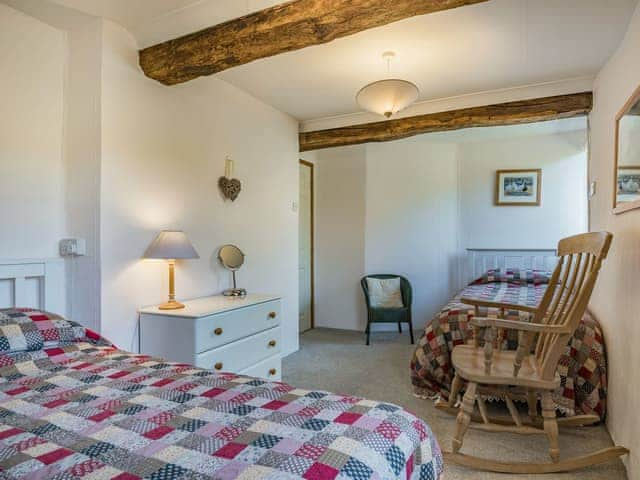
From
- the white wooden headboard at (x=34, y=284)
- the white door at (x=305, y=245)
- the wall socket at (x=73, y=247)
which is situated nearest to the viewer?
the white wooden headboard at (x=34, y=284)

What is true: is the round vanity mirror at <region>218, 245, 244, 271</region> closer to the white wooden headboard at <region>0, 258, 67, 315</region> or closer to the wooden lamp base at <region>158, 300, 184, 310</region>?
the wooden lamp base at <region>158, 300, 184, 310</region>

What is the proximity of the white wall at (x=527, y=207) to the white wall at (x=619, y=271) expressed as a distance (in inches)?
71.9

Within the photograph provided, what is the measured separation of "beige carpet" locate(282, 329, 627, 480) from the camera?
2020 millimetres

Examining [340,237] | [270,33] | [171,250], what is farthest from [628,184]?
[340,237]

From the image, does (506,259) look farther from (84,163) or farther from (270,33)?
(84,163)

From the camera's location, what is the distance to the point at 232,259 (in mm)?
3092

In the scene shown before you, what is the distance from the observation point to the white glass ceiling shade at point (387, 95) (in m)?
2.36

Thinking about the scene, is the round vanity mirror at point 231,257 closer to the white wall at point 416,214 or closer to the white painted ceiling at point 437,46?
the white painted ceiling at point 437,46

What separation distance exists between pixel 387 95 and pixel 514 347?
1.78 metres

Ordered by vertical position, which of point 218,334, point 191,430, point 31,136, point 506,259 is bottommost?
point 218,334

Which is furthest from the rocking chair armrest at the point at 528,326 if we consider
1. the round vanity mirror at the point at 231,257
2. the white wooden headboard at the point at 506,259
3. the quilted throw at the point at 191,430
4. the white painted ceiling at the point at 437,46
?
the white wooden headboard at the point at 506,259

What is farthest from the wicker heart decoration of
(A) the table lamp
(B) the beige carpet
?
(B) the beige carpet

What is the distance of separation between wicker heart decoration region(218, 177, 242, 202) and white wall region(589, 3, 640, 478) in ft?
8.19

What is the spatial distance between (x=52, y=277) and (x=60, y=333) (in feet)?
1.96
